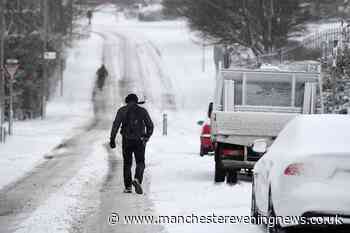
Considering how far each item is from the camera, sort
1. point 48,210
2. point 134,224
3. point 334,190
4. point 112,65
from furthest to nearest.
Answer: point 112,65, point 48,210, point 134,224, point 334,190

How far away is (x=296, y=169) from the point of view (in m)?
10.1

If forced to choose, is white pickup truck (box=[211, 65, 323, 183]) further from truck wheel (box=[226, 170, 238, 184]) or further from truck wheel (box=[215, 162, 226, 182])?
truck wheel (box=[215, 162, 226, 182])

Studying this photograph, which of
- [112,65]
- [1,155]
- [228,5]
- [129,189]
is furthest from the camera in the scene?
[112,65]

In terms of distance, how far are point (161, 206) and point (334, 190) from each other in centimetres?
483

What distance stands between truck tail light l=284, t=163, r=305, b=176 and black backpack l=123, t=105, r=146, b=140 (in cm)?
644

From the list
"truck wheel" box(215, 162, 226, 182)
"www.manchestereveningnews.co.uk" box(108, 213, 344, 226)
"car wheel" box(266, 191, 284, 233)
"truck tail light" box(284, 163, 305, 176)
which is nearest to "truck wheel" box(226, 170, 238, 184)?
"truck wheel" box(215, 162, 226, 182)

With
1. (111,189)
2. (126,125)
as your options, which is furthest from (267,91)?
(126,125)

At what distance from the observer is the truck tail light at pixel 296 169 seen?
1002cm

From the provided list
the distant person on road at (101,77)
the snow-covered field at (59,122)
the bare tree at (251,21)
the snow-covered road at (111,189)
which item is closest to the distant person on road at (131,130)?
the snow-covered road at (111,189)

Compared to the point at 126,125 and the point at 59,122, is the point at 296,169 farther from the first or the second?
the point at 59,122

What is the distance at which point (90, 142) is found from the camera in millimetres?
33344

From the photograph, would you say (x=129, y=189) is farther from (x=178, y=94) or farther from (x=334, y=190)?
(x=178, y=94)

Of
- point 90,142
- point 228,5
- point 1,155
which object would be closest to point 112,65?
point 228,5

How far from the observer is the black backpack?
16.3m
